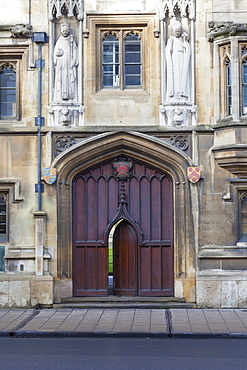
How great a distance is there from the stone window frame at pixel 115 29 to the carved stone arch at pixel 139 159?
1246mm

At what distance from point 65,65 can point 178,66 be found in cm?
258

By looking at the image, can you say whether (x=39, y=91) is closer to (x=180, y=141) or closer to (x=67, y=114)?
(x=67, y=114)

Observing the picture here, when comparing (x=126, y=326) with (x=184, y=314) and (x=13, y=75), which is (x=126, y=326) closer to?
(x=184, y=314)

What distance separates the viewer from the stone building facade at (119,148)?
50.3 feet

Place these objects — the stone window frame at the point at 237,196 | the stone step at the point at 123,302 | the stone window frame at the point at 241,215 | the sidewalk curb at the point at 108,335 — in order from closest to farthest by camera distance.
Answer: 1. the sidewalk curb at the point at 108,335
2. the stone step at the point at 123,302
3. the stone window frame at the point at 237,196
4. the stone window frame at the point at 241,215

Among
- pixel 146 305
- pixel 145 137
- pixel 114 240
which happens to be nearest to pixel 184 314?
pixel 146 305

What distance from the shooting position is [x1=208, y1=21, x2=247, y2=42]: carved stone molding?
1500cm

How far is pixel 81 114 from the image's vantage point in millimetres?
15578

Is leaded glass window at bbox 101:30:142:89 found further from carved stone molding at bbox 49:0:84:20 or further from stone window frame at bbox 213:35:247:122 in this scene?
stone window frame at bbox 213:35:247:122

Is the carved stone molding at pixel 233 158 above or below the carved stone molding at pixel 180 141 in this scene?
below

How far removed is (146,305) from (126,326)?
2196 mm

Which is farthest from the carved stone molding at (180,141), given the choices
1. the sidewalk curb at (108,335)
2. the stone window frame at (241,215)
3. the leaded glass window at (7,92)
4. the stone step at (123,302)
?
the sidewalk curb at (108,335)

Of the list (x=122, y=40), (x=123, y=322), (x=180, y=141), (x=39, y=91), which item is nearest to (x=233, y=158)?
(x=180, y=141)

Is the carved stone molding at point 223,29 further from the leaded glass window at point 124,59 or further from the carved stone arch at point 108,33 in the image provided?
the carved stone arch at point 108,33
